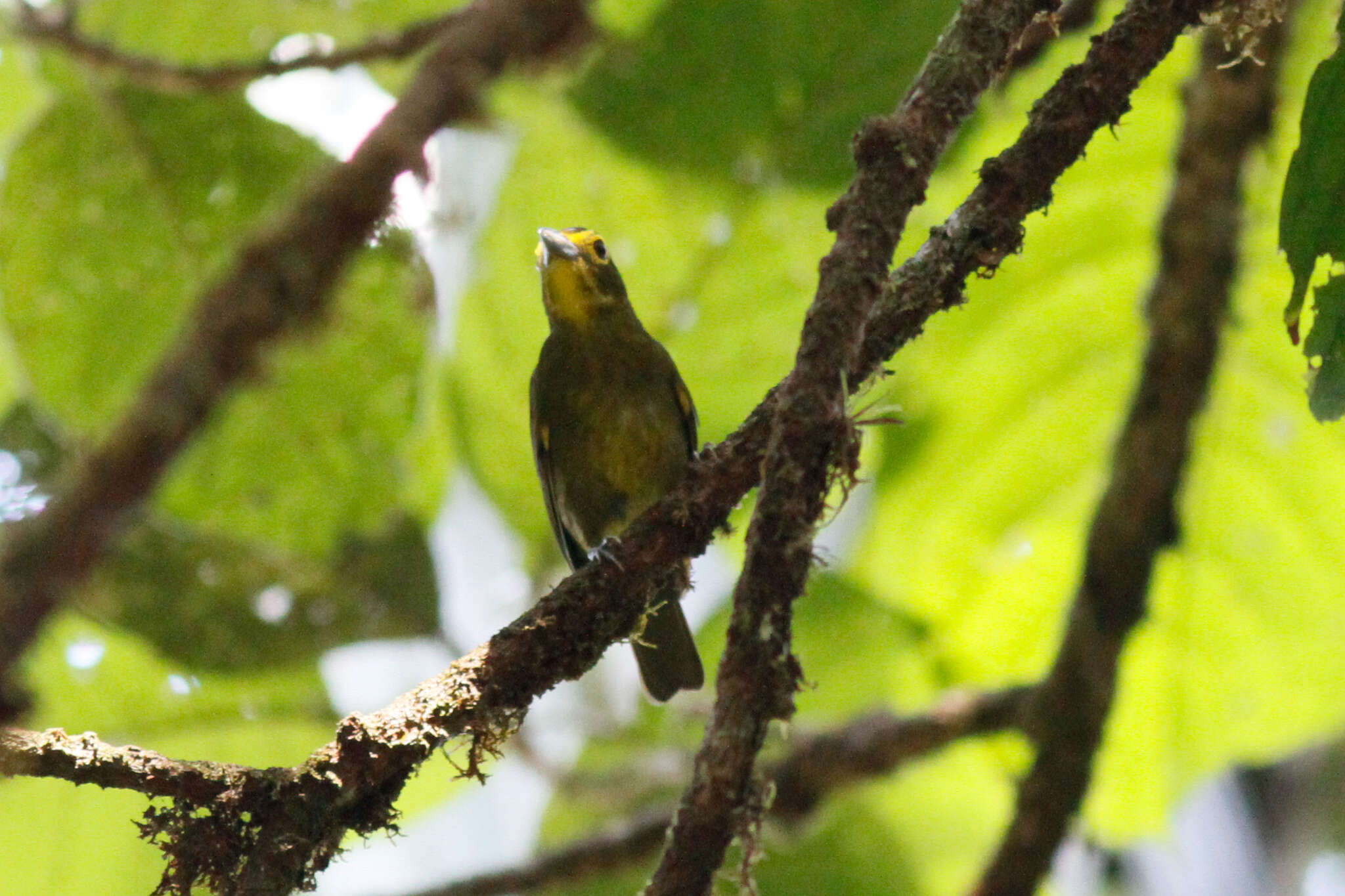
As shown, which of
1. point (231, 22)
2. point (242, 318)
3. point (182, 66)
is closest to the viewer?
point (242, 318)

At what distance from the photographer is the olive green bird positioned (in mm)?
3768

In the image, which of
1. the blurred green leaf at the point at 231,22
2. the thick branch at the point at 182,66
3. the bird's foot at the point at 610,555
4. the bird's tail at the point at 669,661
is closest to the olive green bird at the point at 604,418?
the bird's tail at the point at 669,661

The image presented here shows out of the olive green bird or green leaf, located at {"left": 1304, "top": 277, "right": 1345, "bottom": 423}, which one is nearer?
green leaf, located at {"left": 1304, "top": 277, "right": 1345, "bottom": 423}

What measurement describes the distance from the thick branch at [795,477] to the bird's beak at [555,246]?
2.15 meters

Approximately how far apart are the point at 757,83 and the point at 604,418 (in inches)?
40.9

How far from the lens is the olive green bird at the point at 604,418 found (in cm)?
377

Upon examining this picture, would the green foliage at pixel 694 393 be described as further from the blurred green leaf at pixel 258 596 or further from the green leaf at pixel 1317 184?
the green leaf at pixel 1317 184

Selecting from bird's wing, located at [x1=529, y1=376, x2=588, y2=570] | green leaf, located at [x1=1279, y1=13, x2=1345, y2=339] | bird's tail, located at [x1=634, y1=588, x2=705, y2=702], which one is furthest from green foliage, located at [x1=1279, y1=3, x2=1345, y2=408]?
bird's wing, located at [x1=529, y1=376, x2=588, y2=570]

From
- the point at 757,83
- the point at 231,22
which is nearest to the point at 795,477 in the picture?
the point at 757,83

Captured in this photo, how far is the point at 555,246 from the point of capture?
149 inches

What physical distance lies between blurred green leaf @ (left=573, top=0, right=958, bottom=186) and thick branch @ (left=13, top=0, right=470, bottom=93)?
2.40ft

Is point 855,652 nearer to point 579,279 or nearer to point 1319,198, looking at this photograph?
point 579,279

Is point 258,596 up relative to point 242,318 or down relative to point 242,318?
up

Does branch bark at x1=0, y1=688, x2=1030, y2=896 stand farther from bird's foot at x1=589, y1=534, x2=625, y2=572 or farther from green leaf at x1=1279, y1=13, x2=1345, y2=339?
green leaf at x1=1279, y1=13, x2=1345, y2=339
